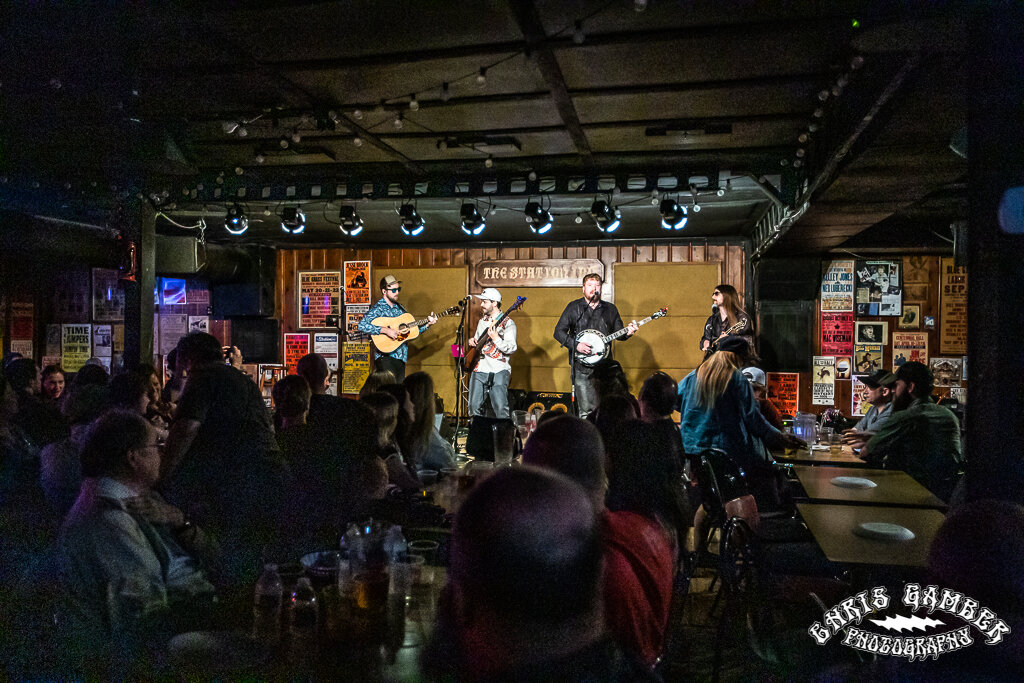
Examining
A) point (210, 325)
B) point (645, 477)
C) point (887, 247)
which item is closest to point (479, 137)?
point (645, 477)

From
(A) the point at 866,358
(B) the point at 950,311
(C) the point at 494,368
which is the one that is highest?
(B) the point at 950,311

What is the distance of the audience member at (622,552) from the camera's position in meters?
1.65

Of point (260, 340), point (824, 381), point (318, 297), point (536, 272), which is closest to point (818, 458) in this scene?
point (824, 381)

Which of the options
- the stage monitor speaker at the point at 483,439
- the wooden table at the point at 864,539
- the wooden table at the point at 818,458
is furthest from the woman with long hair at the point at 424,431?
the wooden table at the point at 818,458

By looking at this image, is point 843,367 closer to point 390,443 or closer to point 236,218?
point 390,443

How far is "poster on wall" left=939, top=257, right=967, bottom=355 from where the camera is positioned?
26.7 ft

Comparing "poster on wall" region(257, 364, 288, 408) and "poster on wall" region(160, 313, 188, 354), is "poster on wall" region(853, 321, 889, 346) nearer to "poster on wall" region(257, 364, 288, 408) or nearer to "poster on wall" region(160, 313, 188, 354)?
"poster on wall" region(257, 364, 288, 408)

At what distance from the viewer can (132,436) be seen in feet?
6.99

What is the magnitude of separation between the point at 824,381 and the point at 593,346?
2898 millimetres

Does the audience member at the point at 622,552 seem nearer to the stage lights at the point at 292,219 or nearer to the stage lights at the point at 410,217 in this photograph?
the stage lights at the point at 410,217

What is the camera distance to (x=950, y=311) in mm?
8164

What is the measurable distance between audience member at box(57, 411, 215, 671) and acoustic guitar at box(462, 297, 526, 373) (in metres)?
6.45

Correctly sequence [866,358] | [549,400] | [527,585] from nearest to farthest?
[527,585] < [866,358] < [549,400]

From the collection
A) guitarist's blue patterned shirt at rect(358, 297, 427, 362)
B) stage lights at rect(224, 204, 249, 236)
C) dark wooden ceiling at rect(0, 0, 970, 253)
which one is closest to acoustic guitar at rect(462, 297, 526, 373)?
guitarist's blue patterned shirt at rect(358, 297, 427, 362)
